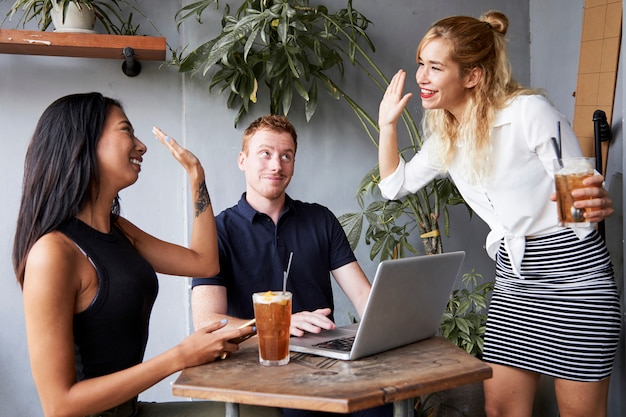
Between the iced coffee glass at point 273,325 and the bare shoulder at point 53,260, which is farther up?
the bare shoulder at point 53,260

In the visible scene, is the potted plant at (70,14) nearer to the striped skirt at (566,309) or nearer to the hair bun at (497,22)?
the hair bun at (497,22)

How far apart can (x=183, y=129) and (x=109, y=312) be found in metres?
1.59

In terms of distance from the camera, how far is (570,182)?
5.47ft

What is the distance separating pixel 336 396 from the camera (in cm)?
123

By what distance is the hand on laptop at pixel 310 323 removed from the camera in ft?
5.36

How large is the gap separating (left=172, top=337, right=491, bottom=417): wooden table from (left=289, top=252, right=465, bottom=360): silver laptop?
3 cm

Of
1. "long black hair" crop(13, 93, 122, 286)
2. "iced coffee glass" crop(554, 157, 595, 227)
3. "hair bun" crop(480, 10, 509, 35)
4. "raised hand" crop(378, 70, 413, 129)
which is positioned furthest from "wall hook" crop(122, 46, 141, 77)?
"iced coffee glass" crop(554, 157, 595, 227)

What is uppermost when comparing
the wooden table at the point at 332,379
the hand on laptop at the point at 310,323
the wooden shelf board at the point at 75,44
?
the wooden shelf board at the point at 75,44

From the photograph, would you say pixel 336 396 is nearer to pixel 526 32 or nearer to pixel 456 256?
pixel 456 256

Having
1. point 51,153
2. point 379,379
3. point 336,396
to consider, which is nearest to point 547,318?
point 379,379

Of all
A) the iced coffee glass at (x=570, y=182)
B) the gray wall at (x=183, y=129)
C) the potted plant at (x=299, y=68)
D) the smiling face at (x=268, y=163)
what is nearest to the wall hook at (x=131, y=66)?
the gray wall at (x=183, y=129)

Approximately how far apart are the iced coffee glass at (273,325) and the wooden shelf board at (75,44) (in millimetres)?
1596

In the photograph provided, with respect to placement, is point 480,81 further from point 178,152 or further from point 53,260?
point 53,260

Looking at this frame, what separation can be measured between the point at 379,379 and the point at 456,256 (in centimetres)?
40
